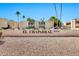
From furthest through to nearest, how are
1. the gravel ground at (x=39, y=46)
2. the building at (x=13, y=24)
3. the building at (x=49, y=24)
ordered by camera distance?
the building at (x=49, y=24) < the building at (x=13, y=24) < the gravel ground at (x=39, y=46)

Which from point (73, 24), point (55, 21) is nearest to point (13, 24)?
point (55, 21)

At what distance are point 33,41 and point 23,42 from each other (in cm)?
22

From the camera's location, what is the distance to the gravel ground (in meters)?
3.56

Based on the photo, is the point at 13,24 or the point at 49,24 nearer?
the point at 13,24

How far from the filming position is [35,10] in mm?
3781

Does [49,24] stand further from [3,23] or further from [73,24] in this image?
[3,23]

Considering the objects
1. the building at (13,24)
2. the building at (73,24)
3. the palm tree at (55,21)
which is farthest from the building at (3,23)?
the building at (73,24)

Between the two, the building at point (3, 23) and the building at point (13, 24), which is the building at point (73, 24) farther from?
the building at point (3, 23)

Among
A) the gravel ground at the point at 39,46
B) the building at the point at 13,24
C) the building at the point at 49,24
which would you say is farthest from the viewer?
the building at the point at 49,24

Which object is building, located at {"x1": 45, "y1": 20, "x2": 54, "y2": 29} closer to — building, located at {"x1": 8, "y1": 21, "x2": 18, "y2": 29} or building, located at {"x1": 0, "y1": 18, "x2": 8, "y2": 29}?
building, located at {"x1": 8, "y1": 21, "x2": 18, "y2": 29}

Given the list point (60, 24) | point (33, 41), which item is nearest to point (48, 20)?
point (60, 24)

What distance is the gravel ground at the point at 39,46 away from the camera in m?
3.56

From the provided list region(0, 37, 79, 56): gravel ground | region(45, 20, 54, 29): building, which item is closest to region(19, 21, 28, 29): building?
region(0, 37, 79, 56): gravel ground

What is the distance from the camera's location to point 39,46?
149 inches
